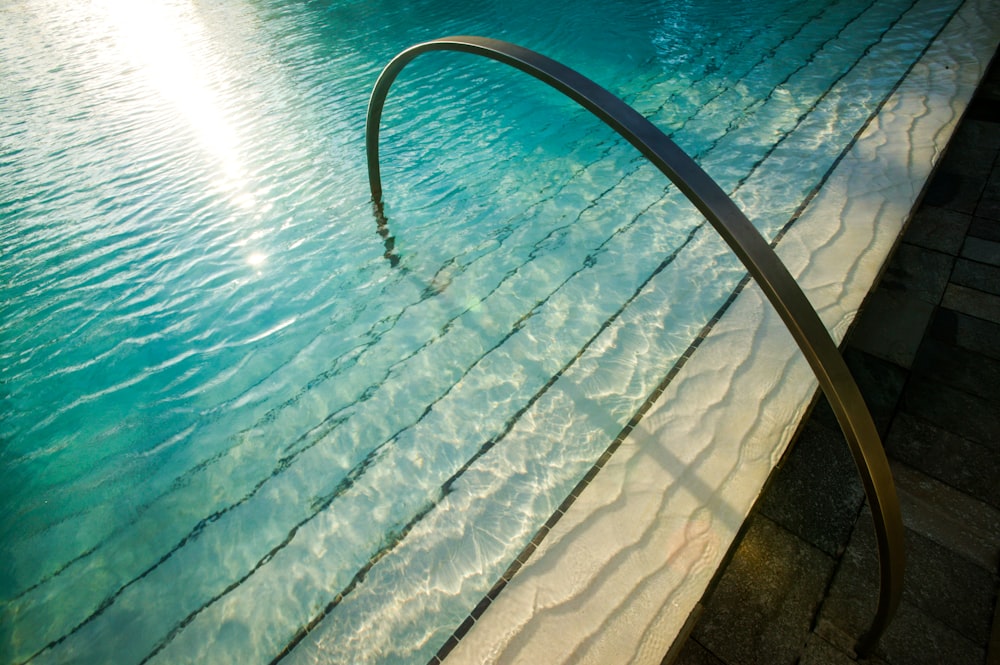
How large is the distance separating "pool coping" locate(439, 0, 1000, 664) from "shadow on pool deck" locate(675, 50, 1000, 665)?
11cm

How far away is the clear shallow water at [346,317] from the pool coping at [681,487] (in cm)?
12

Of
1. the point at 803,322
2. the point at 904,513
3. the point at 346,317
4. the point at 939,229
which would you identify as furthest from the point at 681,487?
the point at 939,229

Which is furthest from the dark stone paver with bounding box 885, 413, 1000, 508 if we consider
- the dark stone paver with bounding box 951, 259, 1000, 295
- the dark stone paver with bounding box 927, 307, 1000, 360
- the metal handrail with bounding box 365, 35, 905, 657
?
the dark stone paver with bounding box 951, 259, 1000, 295

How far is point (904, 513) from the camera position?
74.4 inches

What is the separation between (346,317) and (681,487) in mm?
2237

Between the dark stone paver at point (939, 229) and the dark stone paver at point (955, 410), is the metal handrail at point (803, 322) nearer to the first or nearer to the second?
the dark stone paver at point (955, 410)

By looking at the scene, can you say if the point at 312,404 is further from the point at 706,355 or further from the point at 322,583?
the point at 706,355

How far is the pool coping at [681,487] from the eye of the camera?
66.5 inches

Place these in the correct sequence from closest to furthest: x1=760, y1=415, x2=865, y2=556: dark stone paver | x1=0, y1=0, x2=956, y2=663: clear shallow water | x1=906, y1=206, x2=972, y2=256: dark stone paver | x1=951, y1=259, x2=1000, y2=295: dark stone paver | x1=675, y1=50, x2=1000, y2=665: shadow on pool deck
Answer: x1=675, y1=50, x2=1000, y2=665: shadow on pool deck, x1=760, y1=415, x2=865, y2=556: dark stone paver, x1=0, y1=0, x2=956, y2=663: clear shallow water, x1=951, y1=259, x2=1000, y2=295: dark stone paver, x1=906, y1=206, x2=972, y2=256: dark stone paver

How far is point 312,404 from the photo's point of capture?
2.65 m

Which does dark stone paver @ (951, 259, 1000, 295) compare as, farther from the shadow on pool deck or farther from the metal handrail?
the metal handrail

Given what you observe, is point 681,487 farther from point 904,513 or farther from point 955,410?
point 955,410

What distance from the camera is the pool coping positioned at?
1.69 metres

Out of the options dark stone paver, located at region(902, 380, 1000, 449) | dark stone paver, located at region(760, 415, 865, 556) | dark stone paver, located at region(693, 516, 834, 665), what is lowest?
dark stone paver, located at region(693, 516, 834, 665)
